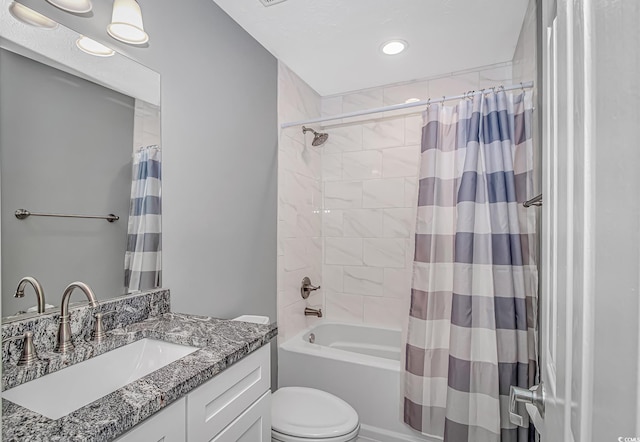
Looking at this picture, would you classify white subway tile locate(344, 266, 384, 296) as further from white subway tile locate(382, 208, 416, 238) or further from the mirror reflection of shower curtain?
the mirror reflection of shower curtain

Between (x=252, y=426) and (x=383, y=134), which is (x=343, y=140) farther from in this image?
(x=252, y=426)

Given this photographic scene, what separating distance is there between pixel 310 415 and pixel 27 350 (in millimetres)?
1177

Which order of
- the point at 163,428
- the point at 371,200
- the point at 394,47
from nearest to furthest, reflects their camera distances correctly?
1. the point at 163,428
2. the point at 394,47
3. the point at 371,200

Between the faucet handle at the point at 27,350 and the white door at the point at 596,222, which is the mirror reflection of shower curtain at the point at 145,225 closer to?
the faucet handle at the point at 27,350

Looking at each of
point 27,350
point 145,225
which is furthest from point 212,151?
point 27,350

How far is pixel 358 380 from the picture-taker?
196 cm

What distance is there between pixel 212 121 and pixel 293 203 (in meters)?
0.93

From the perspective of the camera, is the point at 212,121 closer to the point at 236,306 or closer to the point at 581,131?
the point at 236,306

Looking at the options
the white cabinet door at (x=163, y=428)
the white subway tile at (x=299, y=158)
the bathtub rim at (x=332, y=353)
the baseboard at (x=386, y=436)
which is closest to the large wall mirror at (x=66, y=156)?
the white cabinet door at (x=163, y=428)

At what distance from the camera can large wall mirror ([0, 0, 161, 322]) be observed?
93 centimetres

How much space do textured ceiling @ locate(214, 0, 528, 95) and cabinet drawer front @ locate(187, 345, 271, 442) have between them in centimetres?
171

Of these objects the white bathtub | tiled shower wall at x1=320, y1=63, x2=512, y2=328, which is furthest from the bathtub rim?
tiled shower wall at x1=320, y1=63, x2=512, y2=328

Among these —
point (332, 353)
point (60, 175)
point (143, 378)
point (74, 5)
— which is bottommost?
point (332, 353)

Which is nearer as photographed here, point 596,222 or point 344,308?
point 596,222
